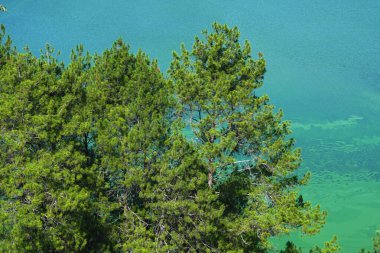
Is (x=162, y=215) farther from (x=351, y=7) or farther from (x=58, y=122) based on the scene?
(x=351, y=7)

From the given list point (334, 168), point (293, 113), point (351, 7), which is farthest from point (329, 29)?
point (334, 168)

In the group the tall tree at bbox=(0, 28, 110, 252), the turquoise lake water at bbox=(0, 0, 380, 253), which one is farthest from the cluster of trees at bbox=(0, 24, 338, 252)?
the turquoise lake water at bbox=(0, 0, 380, 253)

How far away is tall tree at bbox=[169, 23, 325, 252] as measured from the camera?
1659cm

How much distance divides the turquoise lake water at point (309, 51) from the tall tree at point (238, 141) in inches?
910

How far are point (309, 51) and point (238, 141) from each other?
6615cm

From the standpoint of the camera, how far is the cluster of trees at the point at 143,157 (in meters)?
14.2

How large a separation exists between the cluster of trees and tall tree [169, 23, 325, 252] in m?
0.05

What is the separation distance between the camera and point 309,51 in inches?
3142

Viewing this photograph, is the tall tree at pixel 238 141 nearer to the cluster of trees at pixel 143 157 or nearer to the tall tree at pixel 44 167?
the cluster of trees at pixel 143 157

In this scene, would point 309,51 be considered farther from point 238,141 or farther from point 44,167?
point 44,167

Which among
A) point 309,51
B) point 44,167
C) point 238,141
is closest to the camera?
point 44,167

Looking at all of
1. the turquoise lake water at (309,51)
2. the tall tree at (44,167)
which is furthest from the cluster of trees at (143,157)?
the turquoise lake water at (309,51)

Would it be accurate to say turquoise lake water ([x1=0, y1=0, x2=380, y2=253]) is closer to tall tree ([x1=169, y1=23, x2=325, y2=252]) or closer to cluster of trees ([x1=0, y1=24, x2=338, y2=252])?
tall tree ([x1=169, y1=23, x2=325, y2=252])

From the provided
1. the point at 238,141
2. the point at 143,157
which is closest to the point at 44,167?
the point at 143,157
